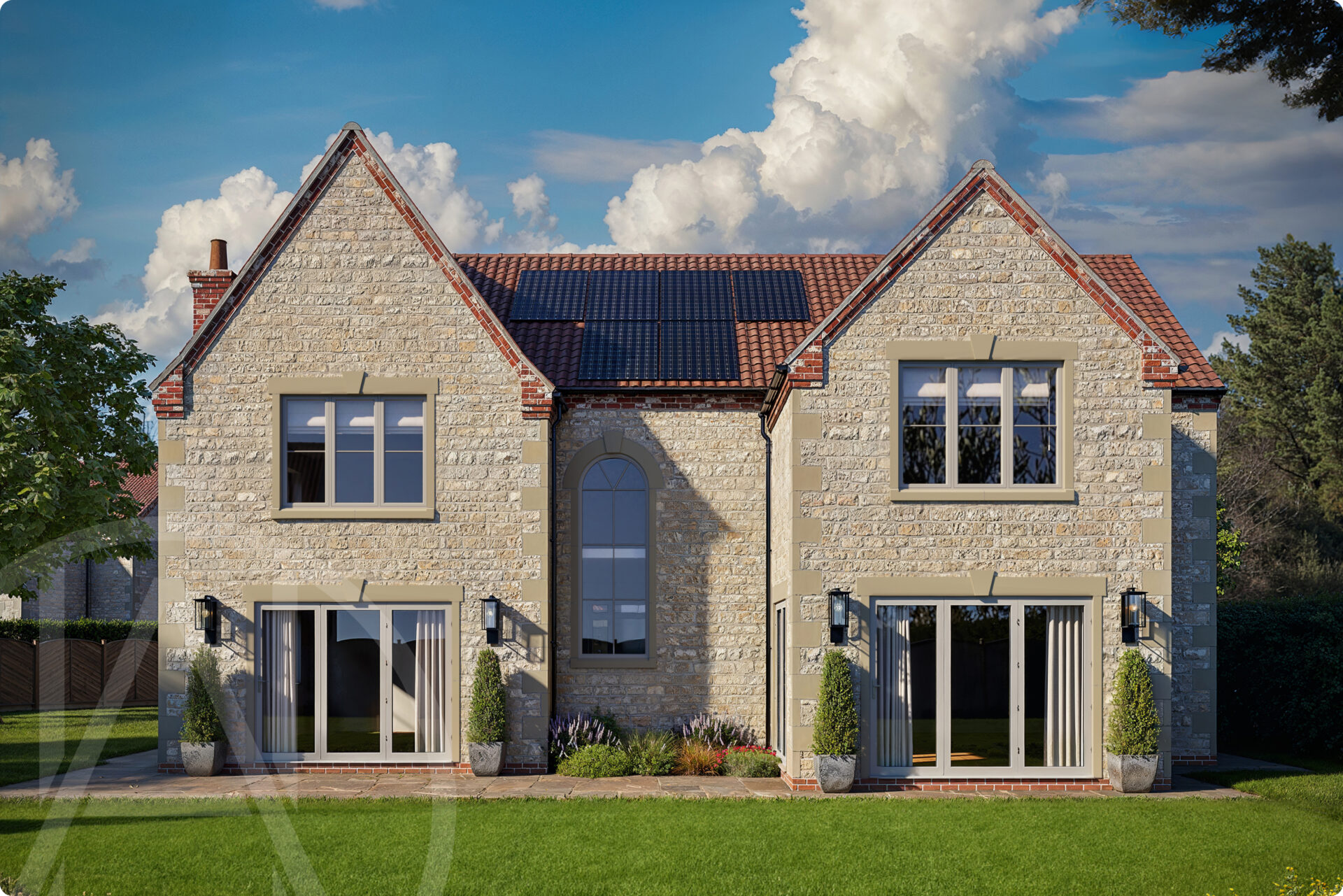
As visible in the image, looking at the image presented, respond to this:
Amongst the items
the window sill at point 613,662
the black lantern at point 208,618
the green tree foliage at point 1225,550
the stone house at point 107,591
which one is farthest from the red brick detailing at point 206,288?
the green tree foliage at point 1225,550

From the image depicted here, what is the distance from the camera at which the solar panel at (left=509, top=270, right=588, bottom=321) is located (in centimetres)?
2197

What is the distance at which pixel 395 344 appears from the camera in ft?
61.7

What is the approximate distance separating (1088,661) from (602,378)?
31.5 feet

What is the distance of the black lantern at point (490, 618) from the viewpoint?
1812 cm

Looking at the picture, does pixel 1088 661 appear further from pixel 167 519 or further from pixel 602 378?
pixel 167 519

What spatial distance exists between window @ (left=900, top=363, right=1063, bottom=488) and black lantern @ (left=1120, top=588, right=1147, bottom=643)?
2.08m

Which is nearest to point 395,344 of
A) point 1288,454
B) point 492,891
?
point 492,891

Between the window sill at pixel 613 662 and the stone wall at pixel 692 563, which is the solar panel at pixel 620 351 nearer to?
the stone wall at pixel 692 563

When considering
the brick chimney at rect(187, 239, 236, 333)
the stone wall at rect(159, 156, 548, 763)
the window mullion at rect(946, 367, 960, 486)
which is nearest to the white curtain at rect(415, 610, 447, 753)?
the stone wall at rect(159, 156, 548, 763)

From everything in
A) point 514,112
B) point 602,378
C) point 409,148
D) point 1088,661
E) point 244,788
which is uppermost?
point 409,148

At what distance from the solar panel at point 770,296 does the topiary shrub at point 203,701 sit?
457 inches

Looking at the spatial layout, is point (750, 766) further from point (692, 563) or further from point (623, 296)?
point (623, 296)

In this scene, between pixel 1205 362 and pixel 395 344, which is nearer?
pixel 395 344

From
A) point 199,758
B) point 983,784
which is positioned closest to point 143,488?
point 199,758
